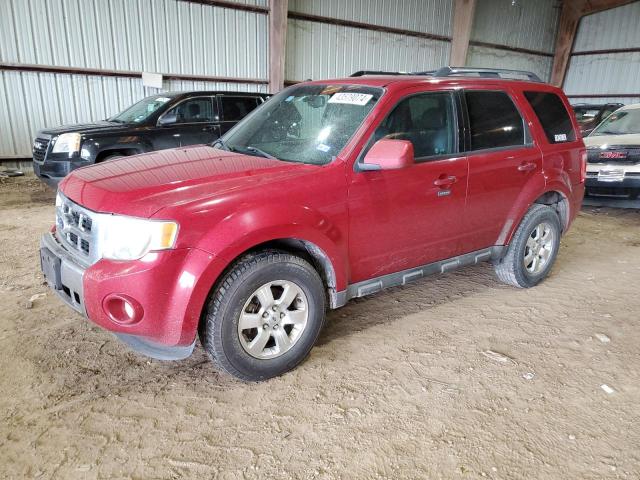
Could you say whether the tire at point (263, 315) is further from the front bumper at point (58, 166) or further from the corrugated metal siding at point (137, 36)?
the corrugated metal siding at point (137, 36)

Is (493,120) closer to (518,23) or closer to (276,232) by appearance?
(276,232)

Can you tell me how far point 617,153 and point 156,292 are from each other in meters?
6.63

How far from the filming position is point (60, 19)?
9273 millimetres

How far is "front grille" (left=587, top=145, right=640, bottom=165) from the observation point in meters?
6.38

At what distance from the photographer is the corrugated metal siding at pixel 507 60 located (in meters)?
15.5

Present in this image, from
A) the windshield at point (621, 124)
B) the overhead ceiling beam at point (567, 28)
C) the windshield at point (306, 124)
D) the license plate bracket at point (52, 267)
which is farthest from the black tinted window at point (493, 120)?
the overhead ceiling beam at point (567, 28)

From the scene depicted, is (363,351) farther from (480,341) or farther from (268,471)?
(268,471)

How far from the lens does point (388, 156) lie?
2734mm

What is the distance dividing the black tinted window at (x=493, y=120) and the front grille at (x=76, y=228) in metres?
2.59

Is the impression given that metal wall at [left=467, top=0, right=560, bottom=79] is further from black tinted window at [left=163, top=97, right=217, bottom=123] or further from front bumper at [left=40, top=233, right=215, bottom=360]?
front bumper at [left=40, top=233, right=215, bottom=360]

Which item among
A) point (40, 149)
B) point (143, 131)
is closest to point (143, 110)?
point (143, 131)

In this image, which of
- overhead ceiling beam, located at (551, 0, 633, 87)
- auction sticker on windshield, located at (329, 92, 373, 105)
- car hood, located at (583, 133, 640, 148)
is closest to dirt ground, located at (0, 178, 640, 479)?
auction sticker on windshield, located at (329, 92, 373, 105)

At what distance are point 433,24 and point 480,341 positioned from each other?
522 inches

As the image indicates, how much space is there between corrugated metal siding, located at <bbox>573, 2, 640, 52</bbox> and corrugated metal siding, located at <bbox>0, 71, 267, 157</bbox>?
593 inches
